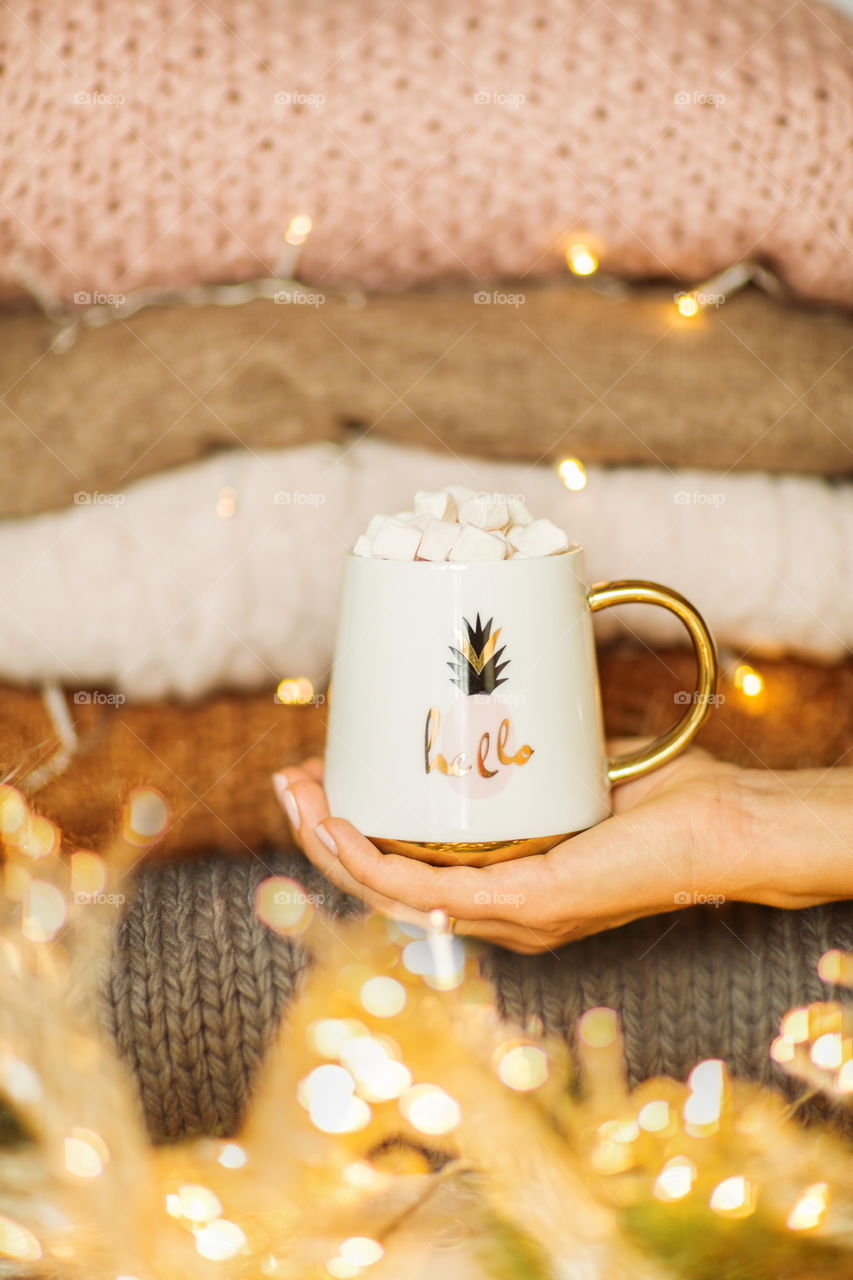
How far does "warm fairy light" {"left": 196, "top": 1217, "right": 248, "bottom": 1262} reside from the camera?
53 cm

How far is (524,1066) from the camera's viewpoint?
0.59m

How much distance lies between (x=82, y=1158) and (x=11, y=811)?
0.67 feet

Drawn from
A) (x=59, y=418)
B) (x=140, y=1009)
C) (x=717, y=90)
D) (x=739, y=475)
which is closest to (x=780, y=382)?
(x=739, y=475)

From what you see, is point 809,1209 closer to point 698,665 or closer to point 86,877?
point 698,665

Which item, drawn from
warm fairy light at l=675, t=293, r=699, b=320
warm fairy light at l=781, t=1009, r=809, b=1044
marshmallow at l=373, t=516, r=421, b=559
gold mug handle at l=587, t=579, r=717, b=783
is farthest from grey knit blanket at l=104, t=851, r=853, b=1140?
warm fairy light at l=675, t=293, r=699, b=320

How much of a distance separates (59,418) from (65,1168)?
0.43 m

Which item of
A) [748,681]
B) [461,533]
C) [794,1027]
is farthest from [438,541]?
[794,1027]

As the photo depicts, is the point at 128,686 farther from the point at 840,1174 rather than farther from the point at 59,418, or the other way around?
the point at 840,1174

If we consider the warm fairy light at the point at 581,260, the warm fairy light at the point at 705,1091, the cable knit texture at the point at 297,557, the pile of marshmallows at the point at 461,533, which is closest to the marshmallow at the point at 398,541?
the pile of marshmallows at the point at 461,533

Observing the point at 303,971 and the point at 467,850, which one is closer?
the point at 467,850

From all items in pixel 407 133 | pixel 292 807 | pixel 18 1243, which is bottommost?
pixel 18 1243

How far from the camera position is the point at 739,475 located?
59cm

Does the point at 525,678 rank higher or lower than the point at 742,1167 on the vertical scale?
higher

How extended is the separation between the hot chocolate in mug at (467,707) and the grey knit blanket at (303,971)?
148 mm
